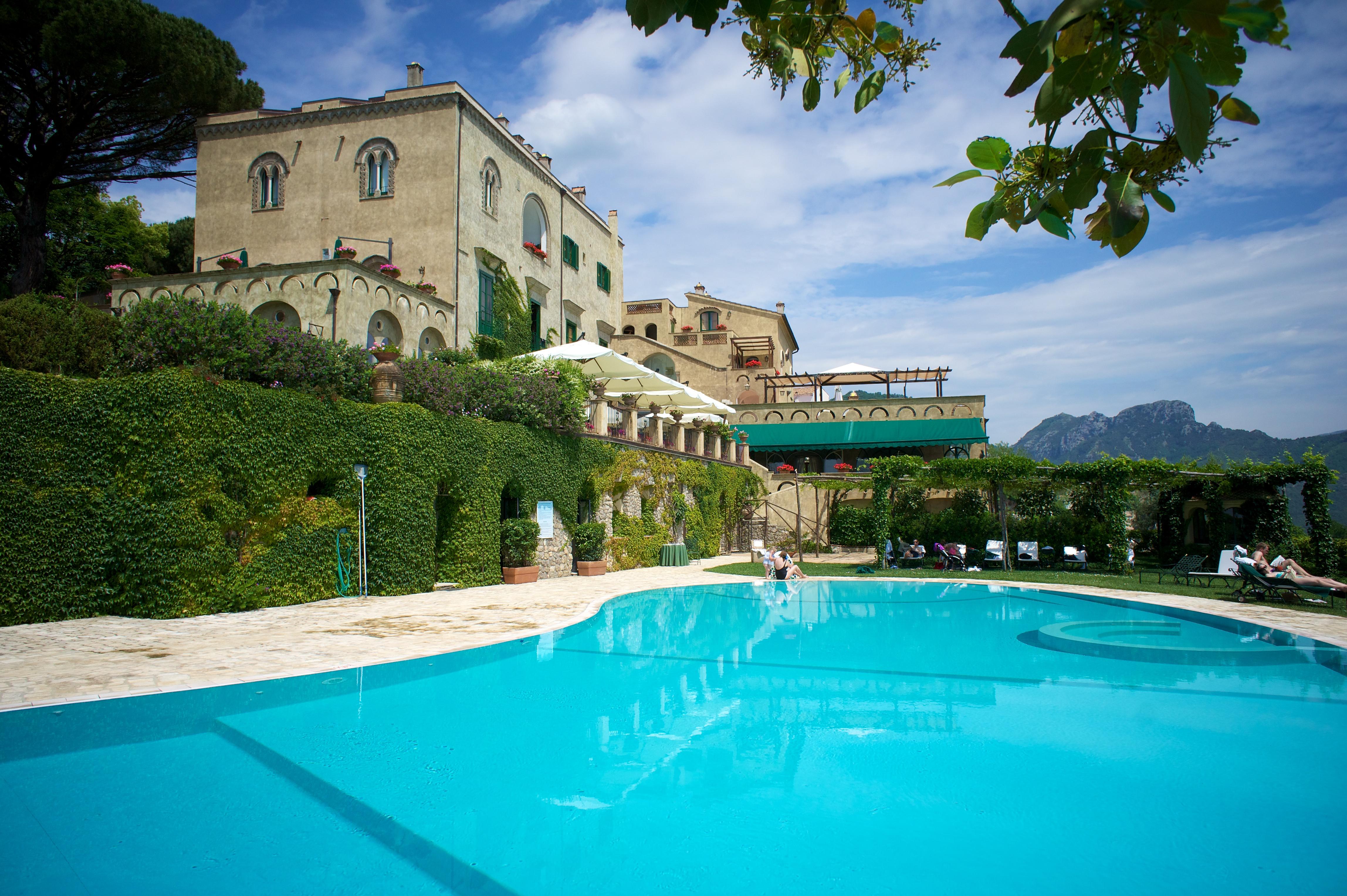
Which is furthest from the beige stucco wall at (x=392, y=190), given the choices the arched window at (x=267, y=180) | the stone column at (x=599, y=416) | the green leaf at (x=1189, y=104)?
the green leaf at (x=1189, y=104)

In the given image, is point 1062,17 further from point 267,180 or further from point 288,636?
point 267,180

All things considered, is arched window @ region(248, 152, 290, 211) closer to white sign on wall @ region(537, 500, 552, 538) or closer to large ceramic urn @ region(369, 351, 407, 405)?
large ceramic urn @ region(369, 351, 407, 405)

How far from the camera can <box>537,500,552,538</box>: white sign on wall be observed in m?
18.0

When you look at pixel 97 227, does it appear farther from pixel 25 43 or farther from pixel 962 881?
pixel 962 881

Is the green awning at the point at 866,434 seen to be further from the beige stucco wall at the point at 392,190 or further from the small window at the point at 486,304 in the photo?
the beige stucco wall at the point at 392,190

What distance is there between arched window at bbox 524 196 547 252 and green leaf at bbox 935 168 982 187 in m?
27.0

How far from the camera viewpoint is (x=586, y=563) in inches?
752

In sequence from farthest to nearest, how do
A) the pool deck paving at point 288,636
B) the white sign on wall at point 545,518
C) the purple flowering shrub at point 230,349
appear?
the white sign on wall at point 545,518, the purple flowering shrub at point 230,349, the pool deck paving at point 288,636

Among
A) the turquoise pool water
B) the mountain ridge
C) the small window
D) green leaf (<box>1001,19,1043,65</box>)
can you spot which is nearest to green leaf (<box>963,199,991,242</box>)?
green leaf (<box>1001,19,1043,65</box>)

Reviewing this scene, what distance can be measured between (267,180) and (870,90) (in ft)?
93.4

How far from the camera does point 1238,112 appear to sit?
4.87ft

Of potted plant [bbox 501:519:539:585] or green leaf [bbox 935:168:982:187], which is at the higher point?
green leaf [bbox 935:168:982:187]

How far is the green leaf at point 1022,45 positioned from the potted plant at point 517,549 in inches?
643

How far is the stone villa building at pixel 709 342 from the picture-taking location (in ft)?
123
